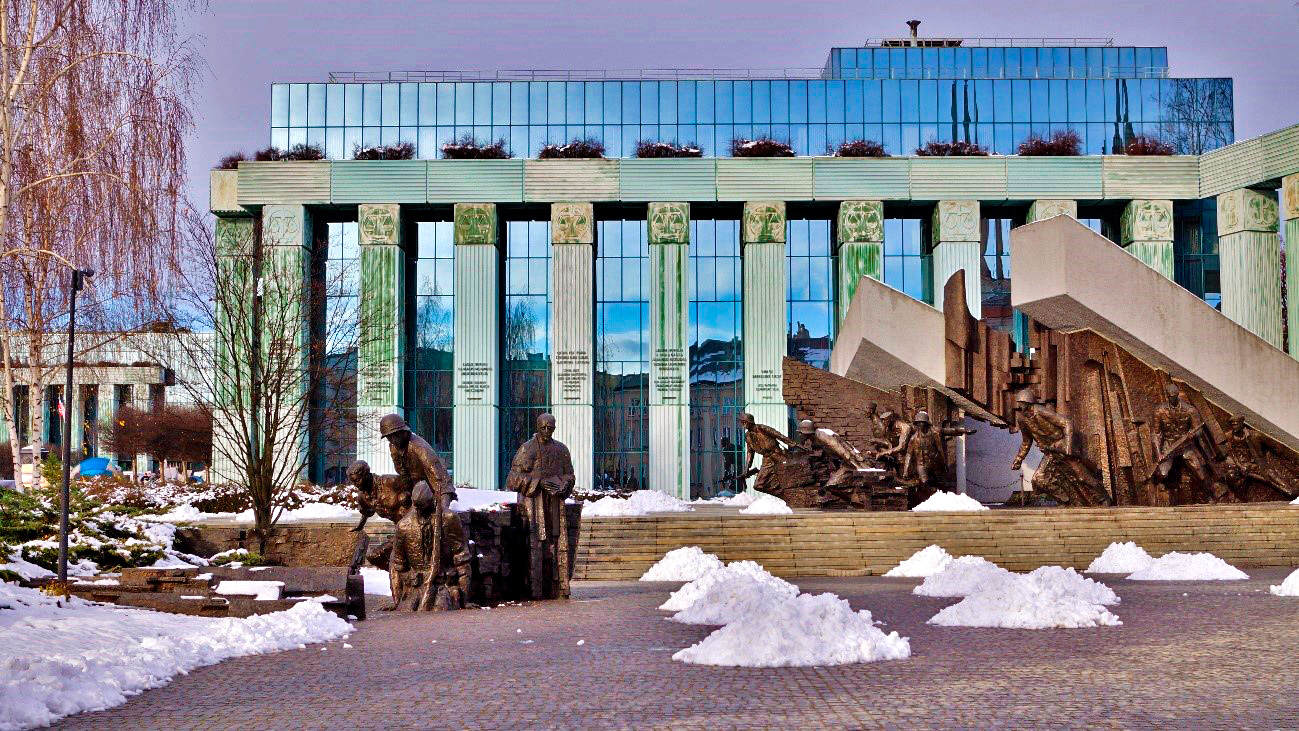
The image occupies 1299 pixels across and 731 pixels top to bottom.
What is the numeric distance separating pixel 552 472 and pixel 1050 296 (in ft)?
37.0

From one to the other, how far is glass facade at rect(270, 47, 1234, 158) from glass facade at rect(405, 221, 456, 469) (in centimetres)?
348

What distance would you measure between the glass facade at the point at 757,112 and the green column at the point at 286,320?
4.63 m

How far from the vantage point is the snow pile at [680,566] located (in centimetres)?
1791

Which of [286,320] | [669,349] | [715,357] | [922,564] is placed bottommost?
[922,564]

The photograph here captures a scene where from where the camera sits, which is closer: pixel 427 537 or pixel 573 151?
pixel 427 537

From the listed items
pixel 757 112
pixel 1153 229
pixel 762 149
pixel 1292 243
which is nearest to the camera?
pixel 1292 243

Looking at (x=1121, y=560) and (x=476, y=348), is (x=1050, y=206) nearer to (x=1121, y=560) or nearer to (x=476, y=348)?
(x=476, y=348)

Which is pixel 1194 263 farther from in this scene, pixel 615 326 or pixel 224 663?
pixel 224 663

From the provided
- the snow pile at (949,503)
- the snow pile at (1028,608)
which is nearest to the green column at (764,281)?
the snow pile at (949,503)

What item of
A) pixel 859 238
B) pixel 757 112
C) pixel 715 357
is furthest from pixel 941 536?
pixel 757 112

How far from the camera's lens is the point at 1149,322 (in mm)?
22578

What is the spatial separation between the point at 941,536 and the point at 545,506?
803cm

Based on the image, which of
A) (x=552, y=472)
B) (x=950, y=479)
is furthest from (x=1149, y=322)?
(x=552, y=472)

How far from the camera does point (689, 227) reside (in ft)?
146
